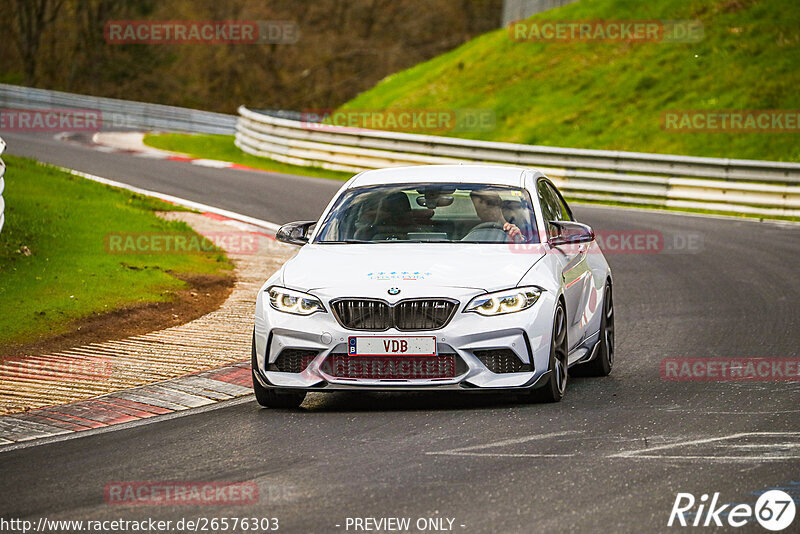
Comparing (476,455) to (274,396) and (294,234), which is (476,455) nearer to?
(274,396)

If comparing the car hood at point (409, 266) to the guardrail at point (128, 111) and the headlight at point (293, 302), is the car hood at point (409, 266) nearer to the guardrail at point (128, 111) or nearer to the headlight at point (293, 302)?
the headlight at point (293, 302)

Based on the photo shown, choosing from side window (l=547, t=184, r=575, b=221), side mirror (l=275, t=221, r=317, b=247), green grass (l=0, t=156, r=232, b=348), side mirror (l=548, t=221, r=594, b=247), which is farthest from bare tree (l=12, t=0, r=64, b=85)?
side mirror (l=548, t=221, r=594, b=247)

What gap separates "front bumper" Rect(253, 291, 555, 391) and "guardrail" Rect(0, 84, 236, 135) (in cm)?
3481

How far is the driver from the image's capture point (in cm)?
955

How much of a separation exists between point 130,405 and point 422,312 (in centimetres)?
226

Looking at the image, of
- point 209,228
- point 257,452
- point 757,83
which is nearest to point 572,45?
point 757,83

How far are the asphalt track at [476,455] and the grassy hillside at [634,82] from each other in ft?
61.5

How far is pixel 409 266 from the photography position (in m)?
8.59

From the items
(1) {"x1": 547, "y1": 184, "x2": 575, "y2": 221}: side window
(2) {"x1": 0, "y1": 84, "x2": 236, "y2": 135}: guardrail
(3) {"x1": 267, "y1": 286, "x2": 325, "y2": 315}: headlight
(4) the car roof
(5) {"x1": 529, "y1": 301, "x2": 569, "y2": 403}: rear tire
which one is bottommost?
(2) {"x1": 0, "y1": 84, "x2": 236, "y2": 135}: guardrail

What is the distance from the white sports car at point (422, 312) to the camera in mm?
8305

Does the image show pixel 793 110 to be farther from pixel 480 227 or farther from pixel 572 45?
pixel 480 227

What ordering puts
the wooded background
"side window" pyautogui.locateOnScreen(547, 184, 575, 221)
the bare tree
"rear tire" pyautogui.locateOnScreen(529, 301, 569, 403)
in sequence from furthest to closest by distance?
the bare tree < the wooded background < "side window" pyautogui.locateOnScreen(547, 184, 575, 221) < "rear tire" pyautogui.locateOnScreen(529, 301, 569, 403)

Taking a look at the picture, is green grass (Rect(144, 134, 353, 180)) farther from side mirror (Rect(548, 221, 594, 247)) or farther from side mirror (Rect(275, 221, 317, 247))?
side mirror (Rect(548, 221, 594, 247))

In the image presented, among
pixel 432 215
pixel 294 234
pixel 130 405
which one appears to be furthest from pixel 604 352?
pixel 130 405
